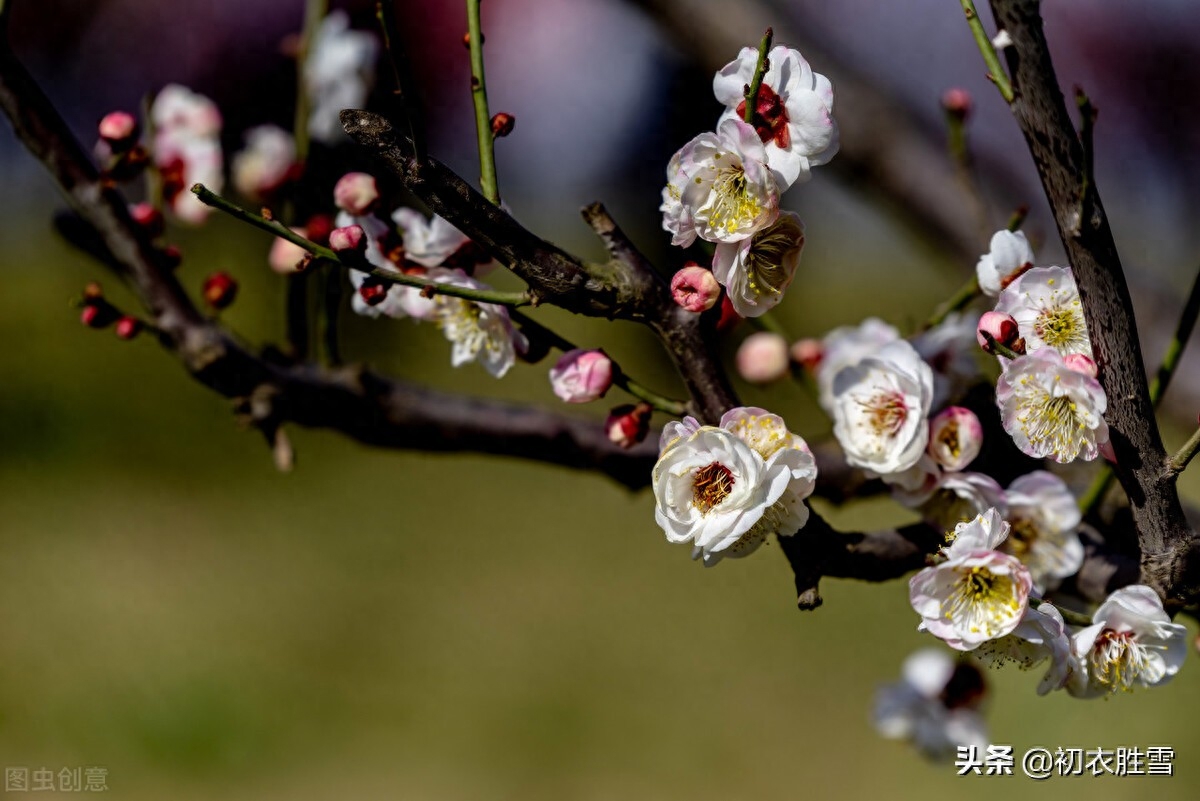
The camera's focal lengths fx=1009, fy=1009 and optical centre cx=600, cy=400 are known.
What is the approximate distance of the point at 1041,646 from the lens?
0.39 m

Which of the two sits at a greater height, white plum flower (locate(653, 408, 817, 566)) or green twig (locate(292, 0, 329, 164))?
green twig (locate(292, 0, 329, 164))

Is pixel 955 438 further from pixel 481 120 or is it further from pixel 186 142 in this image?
pixel 186 142

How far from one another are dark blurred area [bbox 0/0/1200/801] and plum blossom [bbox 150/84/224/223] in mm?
78

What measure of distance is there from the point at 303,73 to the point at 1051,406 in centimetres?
60

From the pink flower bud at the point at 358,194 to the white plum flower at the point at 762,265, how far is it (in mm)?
174

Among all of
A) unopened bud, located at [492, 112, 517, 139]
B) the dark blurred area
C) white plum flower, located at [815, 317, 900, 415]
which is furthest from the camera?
the dark blurred area

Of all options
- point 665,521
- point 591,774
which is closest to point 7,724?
point 591,774

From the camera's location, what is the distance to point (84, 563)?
2334 millimetres

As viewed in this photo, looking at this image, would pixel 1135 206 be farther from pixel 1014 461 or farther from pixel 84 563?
pixel 84 563

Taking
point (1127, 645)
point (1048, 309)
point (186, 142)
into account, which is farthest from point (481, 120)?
point (186, 142)

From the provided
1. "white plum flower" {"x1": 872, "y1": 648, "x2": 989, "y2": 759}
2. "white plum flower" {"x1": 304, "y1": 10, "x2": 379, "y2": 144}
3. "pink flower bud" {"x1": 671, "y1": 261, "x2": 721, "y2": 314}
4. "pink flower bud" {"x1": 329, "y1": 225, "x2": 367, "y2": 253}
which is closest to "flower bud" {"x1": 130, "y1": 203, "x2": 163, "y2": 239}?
"white plum flower" {"x1": 304, "y1": 10, "x2": 379, "y2": 144}

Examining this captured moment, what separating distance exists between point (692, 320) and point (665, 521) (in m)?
0.09

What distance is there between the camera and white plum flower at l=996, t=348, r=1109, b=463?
14.1 inches

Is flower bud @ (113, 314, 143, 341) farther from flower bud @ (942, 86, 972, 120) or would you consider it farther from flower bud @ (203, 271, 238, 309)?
flower bud @ (942, 86, 972, 120)
